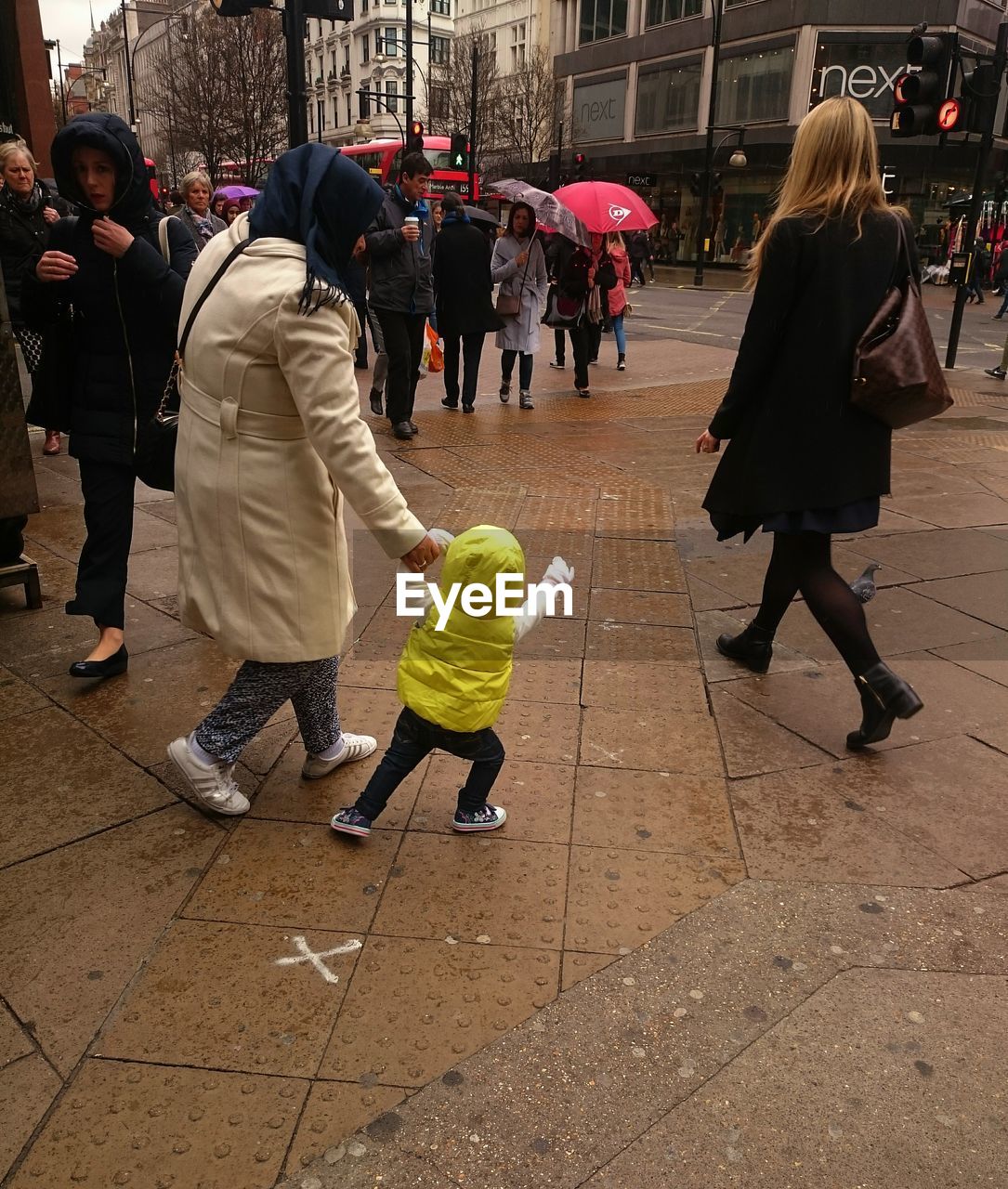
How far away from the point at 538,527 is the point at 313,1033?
4.08 meters

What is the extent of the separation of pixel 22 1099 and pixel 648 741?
219cm

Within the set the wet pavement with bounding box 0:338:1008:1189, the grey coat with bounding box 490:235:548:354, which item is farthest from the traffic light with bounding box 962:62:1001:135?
the wet pavement with bounding box 0:338:1008:1189

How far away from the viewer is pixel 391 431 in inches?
335

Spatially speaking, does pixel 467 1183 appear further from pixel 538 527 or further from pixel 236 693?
pixel 538 527

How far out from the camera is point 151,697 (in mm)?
3842

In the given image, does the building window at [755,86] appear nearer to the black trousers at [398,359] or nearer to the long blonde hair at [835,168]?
the black trousers at [398,359]

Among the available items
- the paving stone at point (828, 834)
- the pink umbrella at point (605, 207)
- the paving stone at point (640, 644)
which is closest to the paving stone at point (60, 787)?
the paving stone at point (828, 834)

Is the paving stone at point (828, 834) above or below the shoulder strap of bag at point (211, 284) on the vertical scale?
below

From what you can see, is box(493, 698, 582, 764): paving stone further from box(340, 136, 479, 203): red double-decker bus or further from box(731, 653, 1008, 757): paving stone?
box(340, 136, 479, 203): red double-decker bus

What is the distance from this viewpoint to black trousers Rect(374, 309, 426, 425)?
27.1ft

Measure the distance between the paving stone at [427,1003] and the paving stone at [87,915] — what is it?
0.56 metres

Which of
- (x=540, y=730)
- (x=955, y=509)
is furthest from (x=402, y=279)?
(x=540, y=730)

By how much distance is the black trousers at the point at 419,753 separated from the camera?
281 cm

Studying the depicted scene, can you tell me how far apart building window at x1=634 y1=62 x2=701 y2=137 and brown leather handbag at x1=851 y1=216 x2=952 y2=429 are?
161ft
